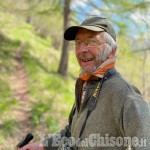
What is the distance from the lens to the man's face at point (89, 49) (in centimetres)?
214

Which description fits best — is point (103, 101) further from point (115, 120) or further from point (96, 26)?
point (96, 26)

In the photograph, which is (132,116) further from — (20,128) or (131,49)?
(131,49)

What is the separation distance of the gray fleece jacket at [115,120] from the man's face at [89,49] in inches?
4.9

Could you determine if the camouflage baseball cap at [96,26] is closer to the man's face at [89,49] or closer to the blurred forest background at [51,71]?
the man's face at [89,49]

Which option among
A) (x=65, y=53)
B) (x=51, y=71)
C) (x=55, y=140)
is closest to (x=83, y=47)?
(x=55, y=140)

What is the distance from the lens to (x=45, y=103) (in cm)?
906

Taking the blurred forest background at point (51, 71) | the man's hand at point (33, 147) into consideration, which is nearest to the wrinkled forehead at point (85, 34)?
the man's hand at point (33, 147)

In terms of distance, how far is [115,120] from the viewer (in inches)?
75.2

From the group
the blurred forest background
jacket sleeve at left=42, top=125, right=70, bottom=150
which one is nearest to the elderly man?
jacket sleeve at left=42, top=125, right=70, bottom=150

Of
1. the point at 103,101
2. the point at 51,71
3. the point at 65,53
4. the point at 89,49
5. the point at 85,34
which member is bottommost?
the point at 51,71

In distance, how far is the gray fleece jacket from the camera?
5.77ft

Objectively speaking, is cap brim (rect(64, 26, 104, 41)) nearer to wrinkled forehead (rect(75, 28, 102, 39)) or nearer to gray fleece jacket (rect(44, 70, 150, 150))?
wrinkled forehead (rect(75, 28, 102, 39))

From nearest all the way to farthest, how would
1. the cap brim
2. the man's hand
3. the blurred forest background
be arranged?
the cap brim < the man's hand < the blurred forest background

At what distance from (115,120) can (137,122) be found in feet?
0.62
